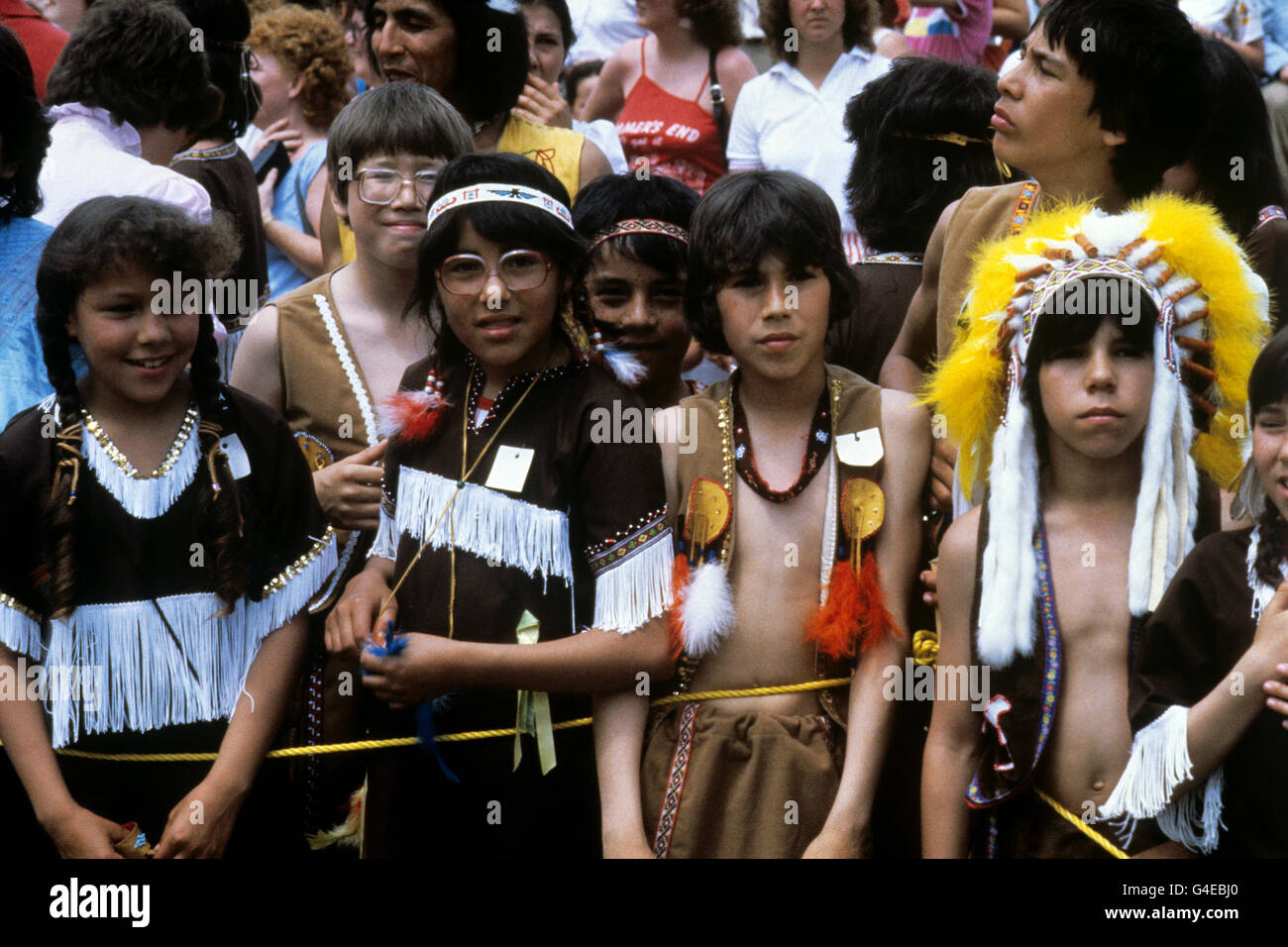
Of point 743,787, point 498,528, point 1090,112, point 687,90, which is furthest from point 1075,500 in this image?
point 687,90

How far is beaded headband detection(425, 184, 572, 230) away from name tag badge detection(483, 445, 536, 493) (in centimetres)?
48

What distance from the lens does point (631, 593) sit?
2.93m

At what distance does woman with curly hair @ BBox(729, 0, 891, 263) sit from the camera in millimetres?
5320

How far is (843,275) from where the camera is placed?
10.4 ft

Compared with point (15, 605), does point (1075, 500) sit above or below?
above

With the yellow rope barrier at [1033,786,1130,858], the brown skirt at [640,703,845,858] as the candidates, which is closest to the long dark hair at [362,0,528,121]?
the brown skirt at [640,703,845,858]

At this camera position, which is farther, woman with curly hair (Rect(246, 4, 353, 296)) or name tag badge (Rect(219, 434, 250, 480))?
woman with curly hair (Rect(246, 4, 353, 296))

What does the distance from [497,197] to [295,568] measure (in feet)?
2.79

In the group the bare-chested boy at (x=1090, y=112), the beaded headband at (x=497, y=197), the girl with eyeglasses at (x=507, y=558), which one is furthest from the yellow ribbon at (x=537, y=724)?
the bare-chested boy at (x=1090, y=112)

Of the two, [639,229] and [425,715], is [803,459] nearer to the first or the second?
[639,229]

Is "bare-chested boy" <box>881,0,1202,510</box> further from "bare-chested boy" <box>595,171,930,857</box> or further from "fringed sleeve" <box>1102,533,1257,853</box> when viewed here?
"fringed sleeve" <box>1102,533,1257,853</box>

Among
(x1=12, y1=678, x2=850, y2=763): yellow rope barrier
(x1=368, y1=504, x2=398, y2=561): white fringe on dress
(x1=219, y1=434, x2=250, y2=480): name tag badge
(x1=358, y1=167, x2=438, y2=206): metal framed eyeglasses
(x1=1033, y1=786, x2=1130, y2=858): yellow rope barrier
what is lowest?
(x1=1033, y1=786, x2=1130, y2=858): yellow rope barrier

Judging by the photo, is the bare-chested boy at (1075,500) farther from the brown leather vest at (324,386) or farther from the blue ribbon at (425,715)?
the brown leather vest at (324,386)

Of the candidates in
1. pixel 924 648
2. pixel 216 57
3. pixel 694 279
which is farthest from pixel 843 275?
pixel 216 57
